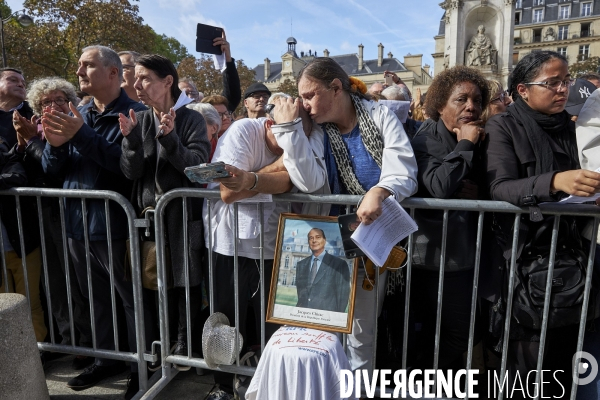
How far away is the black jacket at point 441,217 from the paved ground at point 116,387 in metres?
1.73

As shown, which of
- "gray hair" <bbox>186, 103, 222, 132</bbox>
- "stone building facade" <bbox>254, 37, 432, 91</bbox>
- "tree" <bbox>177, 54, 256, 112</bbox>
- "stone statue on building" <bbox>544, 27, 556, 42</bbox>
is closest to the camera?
"gray hair" <bbox>186, 103, 222, 132</bbox>

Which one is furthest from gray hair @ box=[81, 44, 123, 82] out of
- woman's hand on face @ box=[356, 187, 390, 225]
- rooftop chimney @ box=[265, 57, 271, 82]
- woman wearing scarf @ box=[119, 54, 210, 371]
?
rooftop chimney @ box=[265, 57, 271, 82]

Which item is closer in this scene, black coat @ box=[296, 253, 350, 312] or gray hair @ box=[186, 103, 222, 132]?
black coat @ box=[296, 253, 350, 312]

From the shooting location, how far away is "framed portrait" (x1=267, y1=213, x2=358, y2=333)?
2.32 m

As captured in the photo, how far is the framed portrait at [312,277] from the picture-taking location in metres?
2.32

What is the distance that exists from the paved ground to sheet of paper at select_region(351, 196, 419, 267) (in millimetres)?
1642

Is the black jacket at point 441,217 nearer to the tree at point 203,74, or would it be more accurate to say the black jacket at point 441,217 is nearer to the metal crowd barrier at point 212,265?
the metal crowd barrier at point 212,265

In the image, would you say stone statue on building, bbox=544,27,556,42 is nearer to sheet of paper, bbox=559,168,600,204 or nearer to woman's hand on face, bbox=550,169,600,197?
sheet of paper, bbox=559,168,600,204

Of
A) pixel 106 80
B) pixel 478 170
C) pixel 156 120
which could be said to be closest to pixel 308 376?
pixel 478 170

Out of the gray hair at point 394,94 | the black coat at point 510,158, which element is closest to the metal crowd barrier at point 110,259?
the black coat at point 510,158

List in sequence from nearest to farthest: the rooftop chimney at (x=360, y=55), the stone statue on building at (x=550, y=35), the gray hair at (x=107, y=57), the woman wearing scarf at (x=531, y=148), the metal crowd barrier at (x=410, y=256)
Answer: the metal crowd barrier at (x=410, y=256), the woman wearing scarf at (x=531, y=148), the gray hair at (x=107, y=57), the stone statue on building at (x=550, y=35), the rooftop chimney at (x=360, y=55)

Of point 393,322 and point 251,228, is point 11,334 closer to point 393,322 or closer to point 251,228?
point 251,228

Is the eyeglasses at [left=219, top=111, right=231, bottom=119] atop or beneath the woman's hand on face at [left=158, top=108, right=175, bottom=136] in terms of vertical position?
atop

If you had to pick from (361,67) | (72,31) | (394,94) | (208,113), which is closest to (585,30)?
(361,67)
